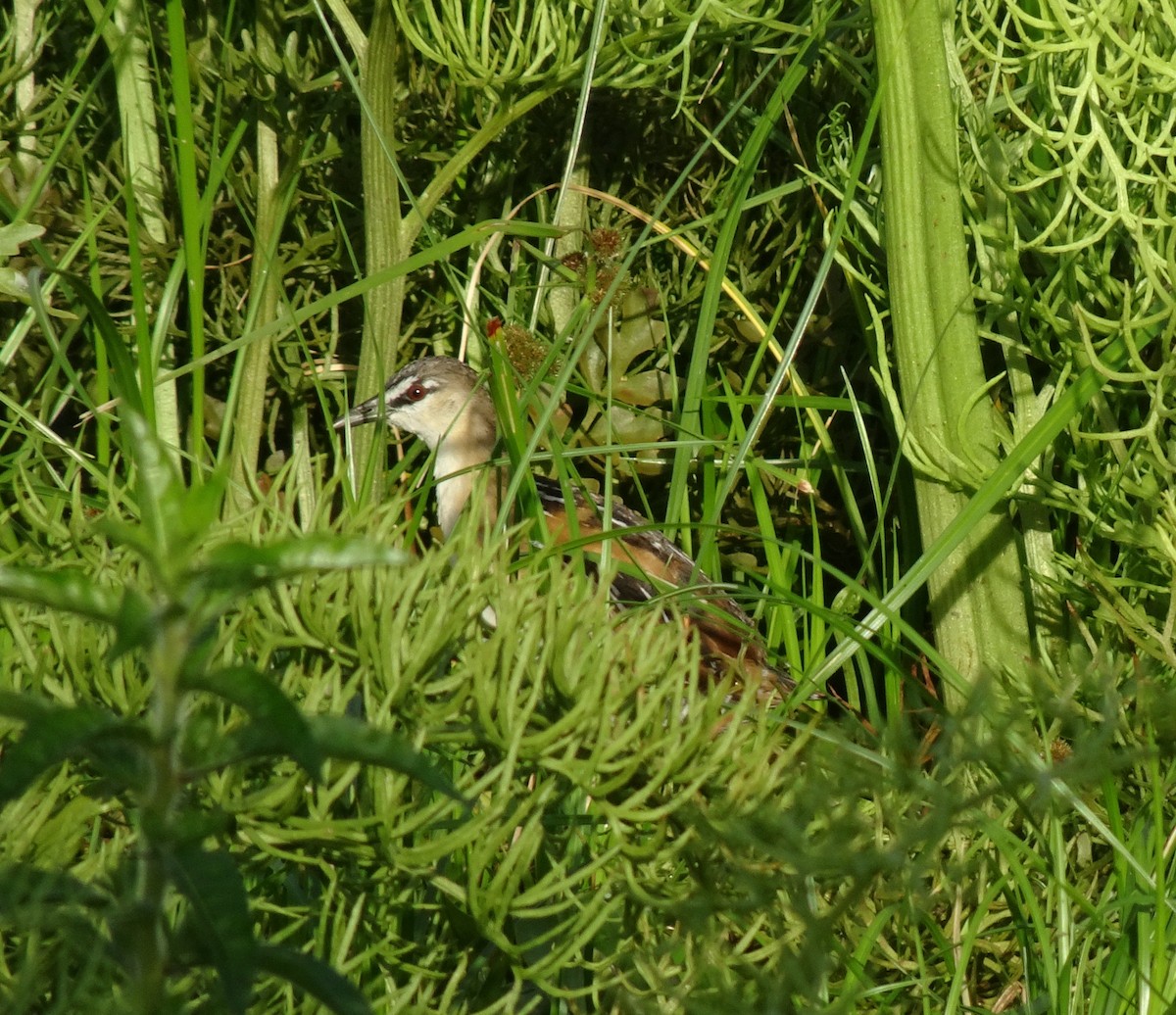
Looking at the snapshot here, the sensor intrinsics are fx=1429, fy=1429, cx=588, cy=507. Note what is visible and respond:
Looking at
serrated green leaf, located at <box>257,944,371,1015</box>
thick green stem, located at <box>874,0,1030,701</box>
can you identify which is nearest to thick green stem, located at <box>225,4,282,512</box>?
thick green stem, located at <box>874,0,1030,701</box>

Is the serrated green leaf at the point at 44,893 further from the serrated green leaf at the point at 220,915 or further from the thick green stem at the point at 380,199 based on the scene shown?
the thick green stem at the point at 380,199

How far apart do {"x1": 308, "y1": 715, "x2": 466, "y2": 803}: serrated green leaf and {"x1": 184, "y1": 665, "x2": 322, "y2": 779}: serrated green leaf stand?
19 millimetres

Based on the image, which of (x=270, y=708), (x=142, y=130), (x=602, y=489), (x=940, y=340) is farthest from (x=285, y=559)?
(x=602, y=489)

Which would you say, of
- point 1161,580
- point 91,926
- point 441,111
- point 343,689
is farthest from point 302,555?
point 441,111

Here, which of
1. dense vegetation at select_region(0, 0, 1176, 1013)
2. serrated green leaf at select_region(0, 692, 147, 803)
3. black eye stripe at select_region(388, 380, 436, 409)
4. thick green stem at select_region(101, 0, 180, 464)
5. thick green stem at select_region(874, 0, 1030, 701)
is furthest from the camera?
black eye stripe at select_region(388, 380, 436, 409)

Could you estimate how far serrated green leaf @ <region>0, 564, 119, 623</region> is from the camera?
83 centimetres

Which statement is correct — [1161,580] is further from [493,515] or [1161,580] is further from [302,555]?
[302,555]

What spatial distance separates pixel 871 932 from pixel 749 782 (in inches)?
23.3

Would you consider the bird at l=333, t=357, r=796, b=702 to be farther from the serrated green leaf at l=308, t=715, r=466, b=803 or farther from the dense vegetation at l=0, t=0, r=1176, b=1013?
the serrated green leaf at l=308, t=715, r=466, b=803

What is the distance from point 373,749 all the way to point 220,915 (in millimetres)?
136

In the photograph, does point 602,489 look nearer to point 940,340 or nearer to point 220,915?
point 940,340

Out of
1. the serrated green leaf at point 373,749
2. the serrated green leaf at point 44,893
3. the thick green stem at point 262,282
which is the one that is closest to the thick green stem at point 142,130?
the thick green stem at point 262,282

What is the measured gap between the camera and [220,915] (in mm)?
867

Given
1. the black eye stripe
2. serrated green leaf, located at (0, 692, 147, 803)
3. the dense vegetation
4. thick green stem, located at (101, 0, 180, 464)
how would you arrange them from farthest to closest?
the black eye stripe < thick green stem, located at (101, 0, 180, 464) < the dense vegetation < serrated green leaf, located at (0, 692, 147, 803)
